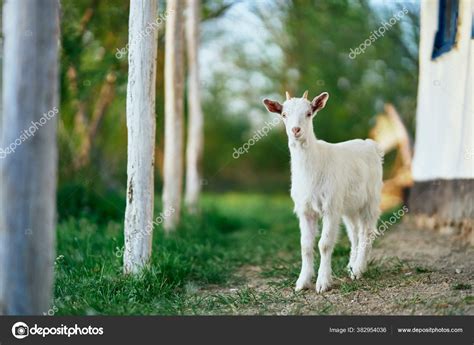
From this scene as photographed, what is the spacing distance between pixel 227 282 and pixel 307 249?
0.95 meters

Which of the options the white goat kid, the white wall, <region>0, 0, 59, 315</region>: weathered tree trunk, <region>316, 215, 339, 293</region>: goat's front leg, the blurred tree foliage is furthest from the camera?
the blurred tree foliage

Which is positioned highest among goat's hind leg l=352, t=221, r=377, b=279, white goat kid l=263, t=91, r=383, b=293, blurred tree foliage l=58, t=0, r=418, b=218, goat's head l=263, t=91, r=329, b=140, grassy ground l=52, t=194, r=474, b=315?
blurred tree foliage l=58, t=0, r=418, b=218

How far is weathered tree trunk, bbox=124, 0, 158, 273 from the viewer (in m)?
5.11

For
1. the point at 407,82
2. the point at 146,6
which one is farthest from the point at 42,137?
the point at 407,82

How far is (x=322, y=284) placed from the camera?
4.96 meters

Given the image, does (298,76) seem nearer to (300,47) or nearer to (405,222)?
(300,47)

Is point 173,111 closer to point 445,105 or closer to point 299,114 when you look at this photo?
point 445,105

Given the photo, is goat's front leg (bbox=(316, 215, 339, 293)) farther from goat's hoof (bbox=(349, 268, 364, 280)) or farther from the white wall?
Result: the white wall

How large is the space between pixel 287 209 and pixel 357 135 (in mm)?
2491

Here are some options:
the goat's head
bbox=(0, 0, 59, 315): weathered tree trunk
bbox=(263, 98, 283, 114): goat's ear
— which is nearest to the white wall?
the goat's head

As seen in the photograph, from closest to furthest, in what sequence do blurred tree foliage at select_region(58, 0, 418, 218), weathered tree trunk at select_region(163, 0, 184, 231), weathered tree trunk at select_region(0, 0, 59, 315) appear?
weathered tree trunk at select_region(0, 0, 59, 315), weathered tree trunk at select_region(163, 0, 184, 231), blurred tree foliage at select_region(58, 0, 418, 218)

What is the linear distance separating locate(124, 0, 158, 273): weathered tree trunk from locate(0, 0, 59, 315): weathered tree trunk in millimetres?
1608
